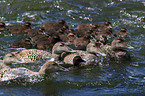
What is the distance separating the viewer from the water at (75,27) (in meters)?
5.50

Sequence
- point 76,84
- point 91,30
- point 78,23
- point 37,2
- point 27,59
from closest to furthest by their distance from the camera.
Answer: point 76,84 → point 27,59 → point 91,30 → point 78,23 → point 37,2

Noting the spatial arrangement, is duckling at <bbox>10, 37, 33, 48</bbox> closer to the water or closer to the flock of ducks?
the flock of ducks

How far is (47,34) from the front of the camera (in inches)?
344

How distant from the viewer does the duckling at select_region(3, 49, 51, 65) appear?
22.1ft

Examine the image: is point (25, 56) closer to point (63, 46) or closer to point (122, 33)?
point (63, 46)

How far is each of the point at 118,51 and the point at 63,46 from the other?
1381 mm

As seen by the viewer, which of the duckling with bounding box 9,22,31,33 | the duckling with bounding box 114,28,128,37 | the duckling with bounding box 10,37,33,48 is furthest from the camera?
the duckling with bounding box 9,22,31,33

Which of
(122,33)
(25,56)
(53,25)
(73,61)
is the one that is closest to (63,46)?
(73,61)

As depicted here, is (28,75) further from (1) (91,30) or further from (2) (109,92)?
(1) (91,30)

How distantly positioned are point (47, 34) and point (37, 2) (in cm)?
371

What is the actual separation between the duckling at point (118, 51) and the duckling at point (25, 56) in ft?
5.08

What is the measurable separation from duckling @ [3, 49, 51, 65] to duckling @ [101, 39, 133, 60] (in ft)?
5.08

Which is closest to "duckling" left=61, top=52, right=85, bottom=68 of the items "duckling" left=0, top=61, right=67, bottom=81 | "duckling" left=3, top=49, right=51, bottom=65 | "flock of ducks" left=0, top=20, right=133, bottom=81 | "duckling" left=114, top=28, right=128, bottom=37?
"flock of ducks" left=0, top=20, right=133, bottom=81

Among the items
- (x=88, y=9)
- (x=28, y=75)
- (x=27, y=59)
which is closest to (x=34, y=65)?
(x=27, y=59)
